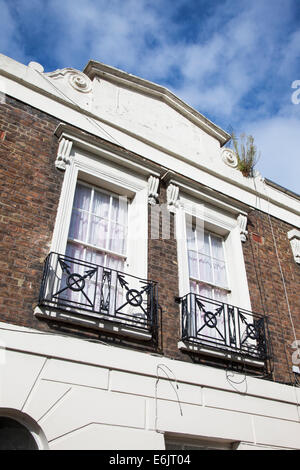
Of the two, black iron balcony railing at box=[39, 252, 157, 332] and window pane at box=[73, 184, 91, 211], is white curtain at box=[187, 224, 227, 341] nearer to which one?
black iron balcony railing at box=[39, 252, 157, 332]

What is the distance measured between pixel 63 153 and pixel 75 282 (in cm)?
232

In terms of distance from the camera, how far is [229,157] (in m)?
10.1

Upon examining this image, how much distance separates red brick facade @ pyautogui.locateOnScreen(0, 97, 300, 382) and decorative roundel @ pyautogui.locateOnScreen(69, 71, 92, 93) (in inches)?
44.3

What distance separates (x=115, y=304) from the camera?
20.2 ft

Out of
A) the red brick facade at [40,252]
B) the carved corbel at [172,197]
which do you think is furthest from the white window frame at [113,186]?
the carved corbel at [172,197]

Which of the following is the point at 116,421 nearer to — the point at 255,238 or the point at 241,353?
the point at 241,353

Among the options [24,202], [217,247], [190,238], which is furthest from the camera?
[217,247]

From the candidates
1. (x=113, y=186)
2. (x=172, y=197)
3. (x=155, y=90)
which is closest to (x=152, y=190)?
(x=172, y=197)

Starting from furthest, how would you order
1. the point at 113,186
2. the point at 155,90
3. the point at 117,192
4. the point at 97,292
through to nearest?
the point at 155,90
the point at 117,192
the point at 113,186
the point at 97,292

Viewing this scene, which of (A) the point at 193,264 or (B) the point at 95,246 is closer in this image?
(B) the point at 95,246

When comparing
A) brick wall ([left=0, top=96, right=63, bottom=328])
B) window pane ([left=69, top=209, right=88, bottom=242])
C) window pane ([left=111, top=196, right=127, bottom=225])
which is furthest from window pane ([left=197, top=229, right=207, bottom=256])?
brick wall ([left=0, top=96, right=63, bottom=328])

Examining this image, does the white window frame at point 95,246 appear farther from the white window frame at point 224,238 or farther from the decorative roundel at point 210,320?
the decorative roundel at point 210,320

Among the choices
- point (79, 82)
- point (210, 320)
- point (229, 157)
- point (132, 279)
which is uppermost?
point (229, 157)

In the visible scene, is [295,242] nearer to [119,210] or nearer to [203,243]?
[203,243]
